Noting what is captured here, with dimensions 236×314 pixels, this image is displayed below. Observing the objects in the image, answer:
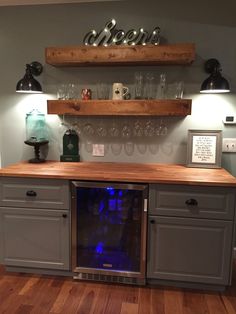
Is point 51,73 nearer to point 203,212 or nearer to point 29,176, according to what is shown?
point 29,176

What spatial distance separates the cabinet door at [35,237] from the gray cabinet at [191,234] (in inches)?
27.9

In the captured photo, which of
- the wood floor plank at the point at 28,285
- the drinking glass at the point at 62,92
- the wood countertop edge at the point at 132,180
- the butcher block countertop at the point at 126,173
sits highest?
the drinking glass at the point at 62,92

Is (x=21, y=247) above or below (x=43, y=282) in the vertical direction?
above

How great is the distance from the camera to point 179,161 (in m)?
2.58

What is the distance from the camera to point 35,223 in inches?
87.3

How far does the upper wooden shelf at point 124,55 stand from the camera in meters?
2.21

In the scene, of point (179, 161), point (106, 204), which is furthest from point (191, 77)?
point (106, 204)

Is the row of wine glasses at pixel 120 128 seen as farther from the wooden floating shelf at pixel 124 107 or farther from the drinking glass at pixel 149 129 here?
the wooden floating shelf at pixel 124 107

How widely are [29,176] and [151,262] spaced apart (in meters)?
1.17

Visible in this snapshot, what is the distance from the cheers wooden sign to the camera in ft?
7.72

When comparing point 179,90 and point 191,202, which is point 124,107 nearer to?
point 179,90

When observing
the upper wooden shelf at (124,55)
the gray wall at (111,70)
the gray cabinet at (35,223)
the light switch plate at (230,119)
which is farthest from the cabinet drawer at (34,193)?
the light switch plate at (230,119)

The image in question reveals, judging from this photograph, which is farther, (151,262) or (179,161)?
(179,161)

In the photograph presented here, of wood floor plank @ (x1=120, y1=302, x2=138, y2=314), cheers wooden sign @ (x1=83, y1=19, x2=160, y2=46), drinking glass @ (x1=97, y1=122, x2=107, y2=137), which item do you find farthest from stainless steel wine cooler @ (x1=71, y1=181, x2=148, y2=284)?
cheers wooden sign @ (x1=83, y1=19, x2=160, y2=46)
